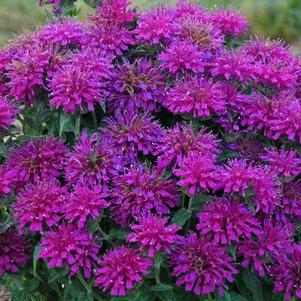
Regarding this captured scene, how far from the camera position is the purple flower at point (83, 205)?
1.79 m

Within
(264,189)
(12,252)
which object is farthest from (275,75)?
(12,252)

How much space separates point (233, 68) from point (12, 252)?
35.0 inches

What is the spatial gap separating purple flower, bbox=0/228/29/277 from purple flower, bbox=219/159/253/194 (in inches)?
25.7

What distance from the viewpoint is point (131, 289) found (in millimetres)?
1813

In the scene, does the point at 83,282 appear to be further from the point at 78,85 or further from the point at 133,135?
the point at 78,85

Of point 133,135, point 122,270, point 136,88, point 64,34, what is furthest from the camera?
point 64,34

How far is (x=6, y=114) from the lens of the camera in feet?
6.61

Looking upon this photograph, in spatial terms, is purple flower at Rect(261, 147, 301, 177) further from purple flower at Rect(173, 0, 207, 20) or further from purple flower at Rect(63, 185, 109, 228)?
purple flower at Rect(173, 0, 207, 20)

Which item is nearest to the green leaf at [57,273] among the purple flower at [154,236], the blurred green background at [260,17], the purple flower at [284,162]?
the purple flower at [154,236]

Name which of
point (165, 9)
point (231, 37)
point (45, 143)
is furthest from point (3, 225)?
point (231, 37)

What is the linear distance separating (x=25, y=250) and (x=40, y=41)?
2.31 ft

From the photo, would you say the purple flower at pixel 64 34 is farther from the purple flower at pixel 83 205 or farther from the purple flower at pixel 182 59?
the purple flower at pixel 83 205

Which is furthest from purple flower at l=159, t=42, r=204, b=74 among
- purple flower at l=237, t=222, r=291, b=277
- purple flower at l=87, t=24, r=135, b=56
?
purple flower at l=237, t=222, r=291, b=277

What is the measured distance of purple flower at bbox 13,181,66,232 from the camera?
182 cm
